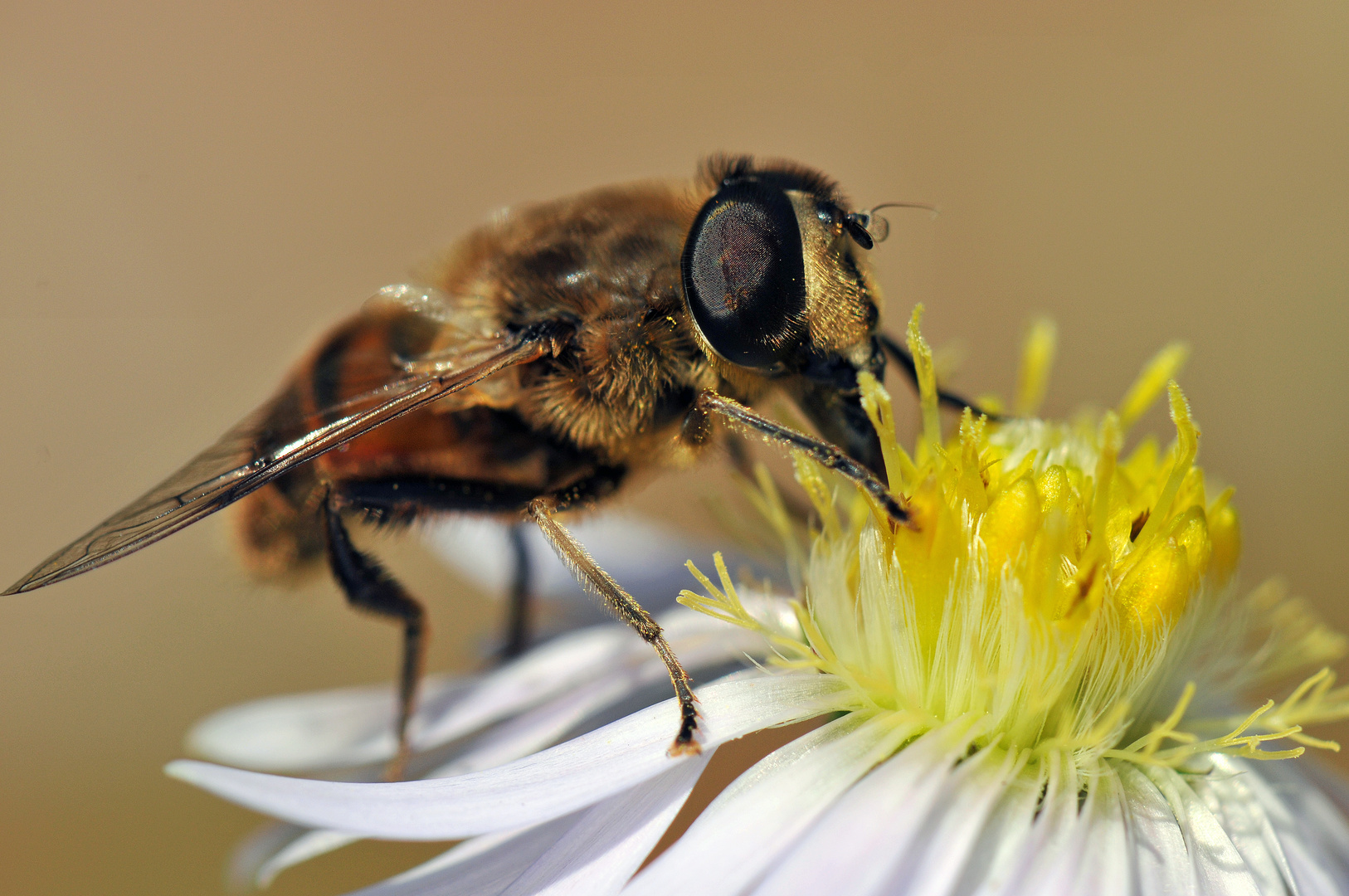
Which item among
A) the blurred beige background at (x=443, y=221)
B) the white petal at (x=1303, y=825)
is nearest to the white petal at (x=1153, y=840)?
the white petal at (x=1303, y=825)

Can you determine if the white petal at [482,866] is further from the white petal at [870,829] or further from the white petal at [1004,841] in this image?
the white petal at [1004,841]

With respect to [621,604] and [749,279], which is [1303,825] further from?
[749,279]

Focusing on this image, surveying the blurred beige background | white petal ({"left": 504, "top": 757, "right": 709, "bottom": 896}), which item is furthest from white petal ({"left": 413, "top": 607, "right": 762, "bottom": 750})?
the blurred beige background

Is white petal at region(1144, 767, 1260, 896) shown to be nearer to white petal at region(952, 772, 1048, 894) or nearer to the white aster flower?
the white aster flower

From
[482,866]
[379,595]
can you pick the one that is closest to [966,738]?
[482,866]

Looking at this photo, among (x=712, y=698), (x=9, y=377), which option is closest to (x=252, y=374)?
(x=9, y=377)
